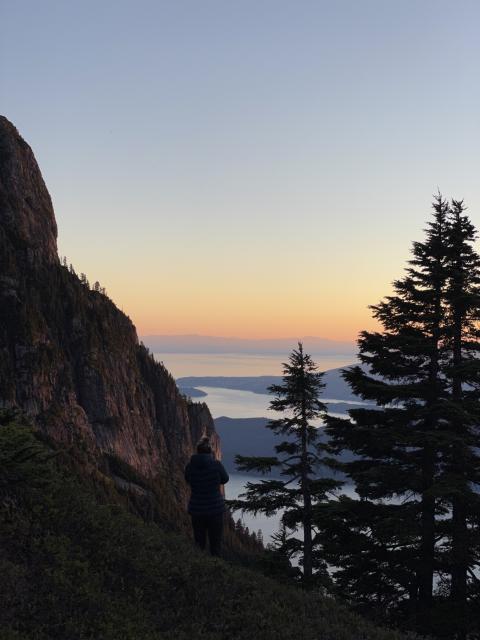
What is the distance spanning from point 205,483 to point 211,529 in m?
1.02

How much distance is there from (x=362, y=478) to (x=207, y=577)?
30.6 ft

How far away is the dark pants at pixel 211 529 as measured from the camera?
38.0ft

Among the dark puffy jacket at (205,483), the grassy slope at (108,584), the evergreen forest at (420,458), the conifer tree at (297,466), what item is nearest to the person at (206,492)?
the dark puffy jacket at (205,483)

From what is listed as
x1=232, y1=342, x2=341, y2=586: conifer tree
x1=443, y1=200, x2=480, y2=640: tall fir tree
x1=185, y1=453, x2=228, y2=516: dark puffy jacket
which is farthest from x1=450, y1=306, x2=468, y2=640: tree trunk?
x1=185, y1=453, x2=228, y2=516: dark puffy jacket

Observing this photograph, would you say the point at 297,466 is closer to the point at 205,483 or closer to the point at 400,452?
the point at 400,452

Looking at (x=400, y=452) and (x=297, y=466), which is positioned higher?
(x=400, y=452)

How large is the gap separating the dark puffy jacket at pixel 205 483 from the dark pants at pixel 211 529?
0.18 meters

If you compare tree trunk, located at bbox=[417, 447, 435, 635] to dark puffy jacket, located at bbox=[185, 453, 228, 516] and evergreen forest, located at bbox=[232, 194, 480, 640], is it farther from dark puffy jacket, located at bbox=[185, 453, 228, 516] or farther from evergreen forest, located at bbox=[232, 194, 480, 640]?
dark puffy jacket, located at bbox=[185, 453, 228, 516]

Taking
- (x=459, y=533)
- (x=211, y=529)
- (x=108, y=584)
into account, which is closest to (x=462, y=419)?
(x=459, y=533)

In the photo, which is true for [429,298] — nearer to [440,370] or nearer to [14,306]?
[440,370]

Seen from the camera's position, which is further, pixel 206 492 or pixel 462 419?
pixel 462 419

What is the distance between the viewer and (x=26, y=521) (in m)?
8.59

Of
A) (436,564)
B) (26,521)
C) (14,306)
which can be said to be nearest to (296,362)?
(436,564)

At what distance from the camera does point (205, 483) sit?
37.3 feet
